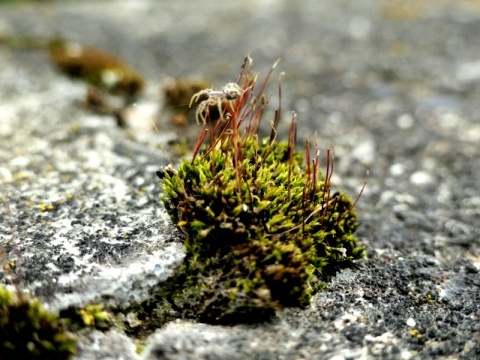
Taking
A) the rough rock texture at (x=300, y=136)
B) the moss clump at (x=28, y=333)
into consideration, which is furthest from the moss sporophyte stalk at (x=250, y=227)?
the moss clump at (x=28, y=333)

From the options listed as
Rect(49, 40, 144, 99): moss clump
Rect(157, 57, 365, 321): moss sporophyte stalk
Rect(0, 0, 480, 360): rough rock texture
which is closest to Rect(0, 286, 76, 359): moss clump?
Rect(0, 0, 480, 360): rough rock texture

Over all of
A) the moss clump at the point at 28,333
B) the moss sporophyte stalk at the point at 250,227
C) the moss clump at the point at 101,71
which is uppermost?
the moss clump at the point at 101,71

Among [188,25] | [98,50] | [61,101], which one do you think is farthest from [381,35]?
[61,101]

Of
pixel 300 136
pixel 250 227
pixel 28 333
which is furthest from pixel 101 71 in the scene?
pixel 28 333

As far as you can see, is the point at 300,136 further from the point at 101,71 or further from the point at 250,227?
the point at 101,71

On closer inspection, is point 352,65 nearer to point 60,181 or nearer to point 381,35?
point 381,35

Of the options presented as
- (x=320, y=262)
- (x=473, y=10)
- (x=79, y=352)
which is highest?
(x=473, y=10)

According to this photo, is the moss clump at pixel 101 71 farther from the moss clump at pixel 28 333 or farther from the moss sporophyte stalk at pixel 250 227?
the moss clump at pixel 28 333

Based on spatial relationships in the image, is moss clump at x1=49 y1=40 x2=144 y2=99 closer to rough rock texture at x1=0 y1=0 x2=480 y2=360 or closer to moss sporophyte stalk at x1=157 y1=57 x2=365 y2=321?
rough rock texture at x1=0 y1=0 x2=480 y2=360
